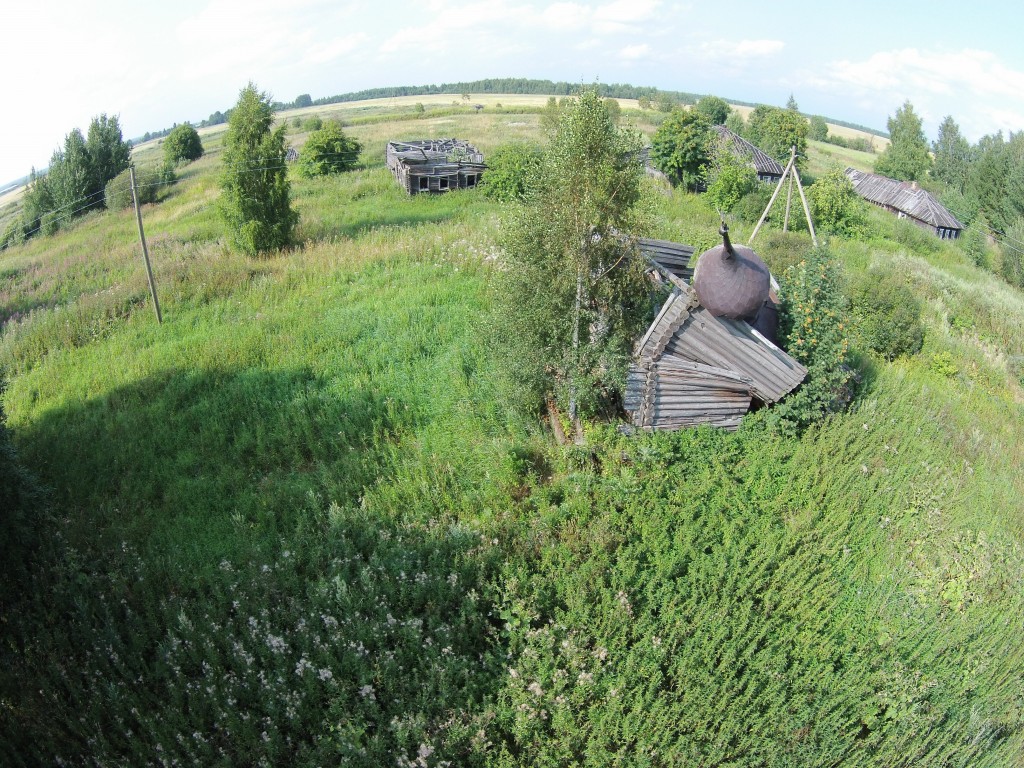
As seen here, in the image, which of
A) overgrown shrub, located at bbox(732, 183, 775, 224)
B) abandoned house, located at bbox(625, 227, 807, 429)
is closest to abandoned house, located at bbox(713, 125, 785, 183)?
overgrown shrub, located at bbox(732, 183, 775, 224)

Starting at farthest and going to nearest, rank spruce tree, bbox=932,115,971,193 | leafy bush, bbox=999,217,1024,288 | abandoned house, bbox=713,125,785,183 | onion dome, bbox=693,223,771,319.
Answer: spruce tree, bbox=932,115,971,193
abandoned house, bbox=713,125,785,183
leafy bush, bbox=999,217,1024,288
onion dome, bbox=693,223,771,319

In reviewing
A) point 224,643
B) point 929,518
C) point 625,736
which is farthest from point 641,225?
point 224,643

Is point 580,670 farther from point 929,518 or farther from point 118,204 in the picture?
point 118,204

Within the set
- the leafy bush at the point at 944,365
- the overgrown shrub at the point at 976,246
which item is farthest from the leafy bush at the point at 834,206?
the overgrown shrub at the point at 976,246

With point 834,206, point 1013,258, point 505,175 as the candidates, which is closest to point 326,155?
point 505,175

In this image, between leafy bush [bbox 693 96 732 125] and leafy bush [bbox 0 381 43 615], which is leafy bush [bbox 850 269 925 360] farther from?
leafy bush [bbox 693 96 732 125]

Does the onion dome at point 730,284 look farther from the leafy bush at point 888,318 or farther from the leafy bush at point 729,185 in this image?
the leafy bush at point 729,185

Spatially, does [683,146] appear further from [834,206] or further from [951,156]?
[951,156]
